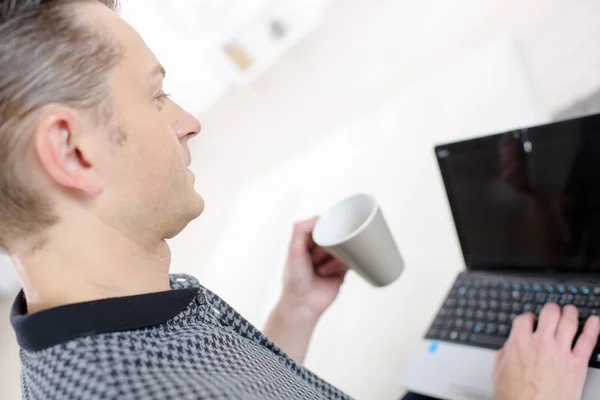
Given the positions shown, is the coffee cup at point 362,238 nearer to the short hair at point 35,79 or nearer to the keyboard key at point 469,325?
the keyboard key at point 469,325

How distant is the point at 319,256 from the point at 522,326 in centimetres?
32

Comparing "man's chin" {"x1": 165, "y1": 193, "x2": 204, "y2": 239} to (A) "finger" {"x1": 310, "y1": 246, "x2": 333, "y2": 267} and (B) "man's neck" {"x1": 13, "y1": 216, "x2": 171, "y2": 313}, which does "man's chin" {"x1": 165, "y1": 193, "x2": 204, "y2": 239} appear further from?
(A) "finger" {"x1": 310, "y1": 246, "x2": 333, "y2": 267}

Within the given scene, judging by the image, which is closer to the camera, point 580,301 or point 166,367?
point 166,367

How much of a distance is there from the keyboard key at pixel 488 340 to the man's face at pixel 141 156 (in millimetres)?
402

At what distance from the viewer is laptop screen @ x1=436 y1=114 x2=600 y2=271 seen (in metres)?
0.64

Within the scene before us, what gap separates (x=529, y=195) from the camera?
69 cm

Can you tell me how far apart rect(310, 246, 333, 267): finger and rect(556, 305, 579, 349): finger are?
35cm

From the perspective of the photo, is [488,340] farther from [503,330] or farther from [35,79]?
[35,79]

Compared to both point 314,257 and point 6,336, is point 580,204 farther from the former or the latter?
point 6,336

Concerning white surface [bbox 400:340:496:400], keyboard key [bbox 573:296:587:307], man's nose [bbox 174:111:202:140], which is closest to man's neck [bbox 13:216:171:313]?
man's nose [bbox 174:111:202:140]

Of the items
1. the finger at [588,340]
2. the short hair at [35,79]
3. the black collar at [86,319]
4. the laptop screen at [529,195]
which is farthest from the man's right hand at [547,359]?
the short hair at [35,79]

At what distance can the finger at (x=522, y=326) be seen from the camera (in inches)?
23.6

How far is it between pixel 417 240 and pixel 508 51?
411 millimetres

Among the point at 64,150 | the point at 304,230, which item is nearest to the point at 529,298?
the point at 304,230
